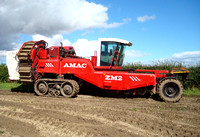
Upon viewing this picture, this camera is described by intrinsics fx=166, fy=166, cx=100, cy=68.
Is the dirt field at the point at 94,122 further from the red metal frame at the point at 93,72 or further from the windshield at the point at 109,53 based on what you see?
the windshield at the point at 109,53

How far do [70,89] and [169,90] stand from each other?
15.5 feet

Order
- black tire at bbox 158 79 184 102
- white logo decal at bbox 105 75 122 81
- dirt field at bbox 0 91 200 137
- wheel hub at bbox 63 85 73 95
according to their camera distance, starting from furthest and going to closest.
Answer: wheel hub at bbox 63 85 73 95 < white logo decal at bbox 105 75 122 81 < black tire at bbox 158 79 184 102 < dirt field at bbox 0 91 200 137

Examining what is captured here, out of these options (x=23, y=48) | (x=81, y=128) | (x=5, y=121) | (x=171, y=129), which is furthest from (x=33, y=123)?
(x=23, y=48)

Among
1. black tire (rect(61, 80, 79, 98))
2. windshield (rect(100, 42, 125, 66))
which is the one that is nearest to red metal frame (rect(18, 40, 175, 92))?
windshield (rect(100, 42, 125, 66))

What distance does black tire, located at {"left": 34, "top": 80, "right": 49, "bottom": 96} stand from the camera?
342 inches

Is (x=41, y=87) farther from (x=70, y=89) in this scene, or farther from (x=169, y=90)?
(x=169, y=90)

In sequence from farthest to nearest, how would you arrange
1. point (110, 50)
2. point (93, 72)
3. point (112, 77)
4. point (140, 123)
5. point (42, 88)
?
point (42, 88) → point (110, 50) → point (93, 72) → point (112, 77) → point (140, 123)

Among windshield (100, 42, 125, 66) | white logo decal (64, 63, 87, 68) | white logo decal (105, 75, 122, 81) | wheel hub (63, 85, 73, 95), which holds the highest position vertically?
windshield (100, 42, 125, 66)

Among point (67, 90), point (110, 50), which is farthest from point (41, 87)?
point (110, 50)

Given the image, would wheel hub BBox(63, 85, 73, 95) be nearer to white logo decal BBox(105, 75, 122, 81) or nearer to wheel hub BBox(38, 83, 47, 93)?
wheel hub BBox(38, 83, 47, 93)

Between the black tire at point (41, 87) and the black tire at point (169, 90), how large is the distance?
5.66 meters

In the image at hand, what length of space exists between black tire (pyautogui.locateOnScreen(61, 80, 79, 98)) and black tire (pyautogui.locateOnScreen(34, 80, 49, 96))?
3.14 ft

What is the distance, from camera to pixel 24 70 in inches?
350

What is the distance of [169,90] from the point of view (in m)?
7.62
